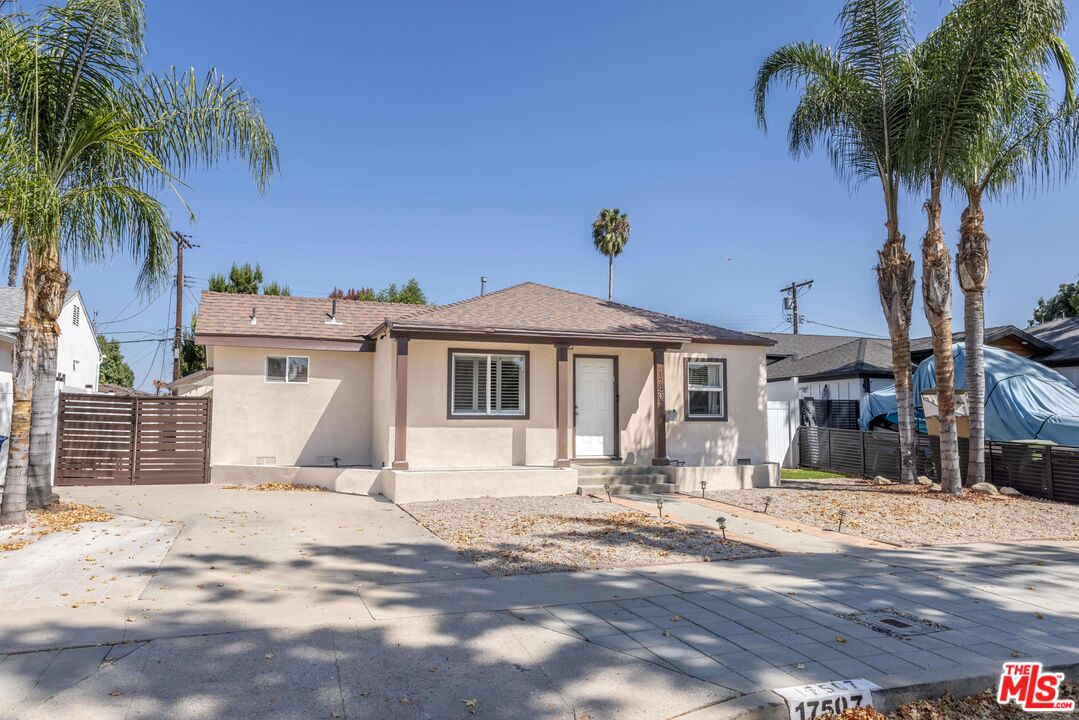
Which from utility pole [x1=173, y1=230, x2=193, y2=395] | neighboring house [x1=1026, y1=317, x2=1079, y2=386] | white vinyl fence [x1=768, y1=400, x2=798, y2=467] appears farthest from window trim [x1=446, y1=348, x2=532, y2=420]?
utility pole [x1=173, y1=230, x2=193, y2=395]

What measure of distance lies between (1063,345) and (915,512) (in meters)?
14.5

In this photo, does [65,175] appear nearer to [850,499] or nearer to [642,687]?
[642,687]

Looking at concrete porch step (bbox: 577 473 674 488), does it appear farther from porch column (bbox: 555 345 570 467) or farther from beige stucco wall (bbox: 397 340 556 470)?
beige stucco wall (bbox: 397 340 556 470)

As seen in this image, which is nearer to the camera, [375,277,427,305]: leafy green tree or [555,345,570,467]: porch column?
[555,345,570,467]: porch column

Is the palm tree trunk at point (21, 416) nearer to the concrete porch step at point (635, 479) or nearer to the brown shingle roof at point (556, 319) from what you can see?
the brown shingle roof at point (556, 319)

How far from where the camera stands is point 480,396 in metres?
13.3

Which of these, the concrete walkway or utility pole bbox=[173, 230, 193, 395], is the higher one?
utility pole bbox=[173, 230, 193, 395]

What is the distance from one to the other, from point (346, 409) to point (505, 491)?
4.81 m

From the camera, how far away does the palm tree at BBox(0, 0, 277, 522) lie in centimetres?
820

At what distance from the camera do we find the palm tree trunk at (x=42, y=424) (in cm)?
883

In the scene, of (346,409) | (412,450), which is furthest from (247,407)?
(412,450)

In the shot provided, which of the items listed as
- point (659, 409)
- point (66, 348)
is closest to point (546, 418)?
point (659, 409)

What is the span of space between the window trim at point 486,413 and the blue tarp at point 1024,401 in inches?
388

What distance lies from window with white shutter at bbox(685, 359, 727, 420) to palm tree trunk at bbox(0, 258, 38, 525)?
11742mm
